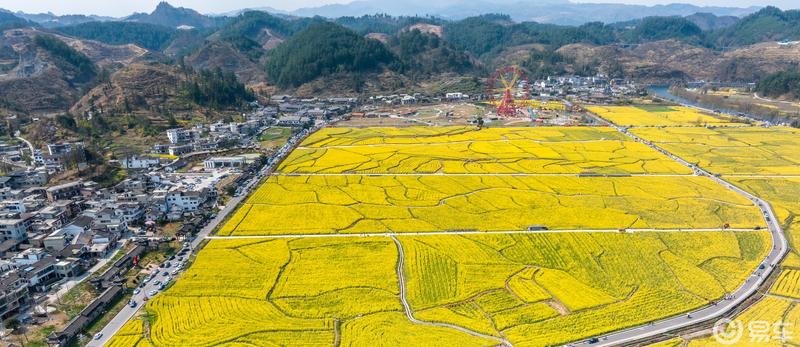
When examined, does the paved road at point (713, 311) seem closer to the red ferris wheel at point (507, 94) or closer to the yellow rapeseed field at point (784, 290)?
the yellow rapeseed field at point (784, 290)

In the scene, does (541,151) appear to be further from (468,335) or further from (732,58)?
(732,58)

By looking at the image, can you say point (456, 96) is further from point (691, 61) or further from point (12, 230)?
point (691, 61)

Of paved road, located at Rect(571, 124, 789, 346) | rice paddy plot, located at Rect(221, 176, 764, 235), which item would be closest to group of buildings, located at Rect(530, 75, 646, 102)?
rice paddy plot, located at Rect(221, 176, 764, 235)

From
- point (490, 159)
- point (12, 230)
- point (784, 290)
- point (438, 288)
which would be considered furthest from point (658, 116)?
point (12, 230)

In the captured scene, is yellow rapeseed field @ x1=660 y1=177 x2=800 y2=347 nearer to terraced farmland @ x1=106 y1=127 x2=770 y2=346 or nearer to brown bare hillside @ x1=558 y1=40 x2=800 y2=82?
terraced farmland @ x1=106 y1=127 x2=770 y2=346

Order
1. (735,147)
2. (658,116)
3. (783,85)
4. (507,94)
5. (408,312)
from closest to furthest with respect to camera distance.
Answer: (408,312), (735,147), (658,116), (507,94), (783,85)

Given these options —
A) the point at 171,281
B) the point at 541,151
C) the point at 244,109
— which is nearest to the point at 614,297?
the point at 171,281
